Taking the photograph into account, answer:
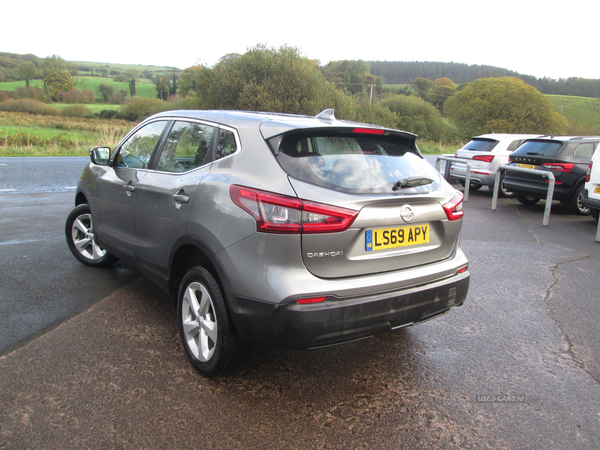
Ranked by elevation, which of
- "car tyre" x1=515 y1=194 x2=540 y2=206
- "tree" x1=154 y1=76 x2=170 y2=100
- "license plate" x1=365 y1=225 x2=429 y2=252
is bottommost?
"car tyre" x1=515 y1=194 x2=540 y2=206

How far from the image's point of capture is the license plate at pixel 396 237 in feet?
8.38

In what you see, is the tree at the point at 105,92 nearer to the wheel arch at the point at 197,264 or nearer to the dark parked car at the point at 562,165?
the dark parked car at the point at 562,165

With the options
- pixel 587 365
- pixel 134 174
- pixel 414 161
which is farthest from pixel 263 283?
pixel 587 365

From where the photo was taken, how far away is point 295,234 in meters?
2.36

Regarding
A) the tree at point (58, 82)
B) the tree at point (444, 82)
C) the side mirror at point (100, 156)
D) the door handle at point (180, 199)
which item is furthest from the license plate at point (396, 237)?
the tree at point (444, 82)

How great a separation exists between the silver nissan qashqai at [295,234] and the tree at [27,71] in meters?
109

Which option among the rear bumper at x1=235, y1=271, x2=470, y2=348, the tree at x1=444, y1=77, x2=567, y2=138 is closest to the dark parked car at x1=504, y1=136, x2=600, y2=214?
the rear bumper at x1=235, y1=271, x2=470, y2=348

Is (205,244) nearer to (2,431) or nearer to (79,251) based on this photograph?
(2,431)

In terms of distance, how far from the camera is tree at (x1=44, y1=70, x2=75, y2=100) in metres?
85.9

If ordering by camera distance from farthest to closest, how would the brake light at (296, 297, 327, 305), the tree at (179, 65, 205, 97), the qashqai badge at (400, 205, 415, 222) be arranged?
1. the tree at (179, 65, 205, 97)
2. the qashqai badge at (400, 205, 415, 222)
3. the brake light at (296, 297, 327, 305)

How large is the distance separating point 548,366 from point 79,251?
472 centimetres

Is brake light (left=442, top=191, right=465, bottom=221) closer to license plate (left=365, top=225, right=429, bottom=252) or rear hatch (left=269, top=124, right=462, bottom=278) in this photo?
rear hatch (left=269, top=124, right=462, bottom=278)

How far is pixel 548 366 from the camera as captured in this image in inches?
126

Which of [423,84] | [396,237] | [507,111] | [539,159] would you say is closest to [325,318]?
[396,237]
